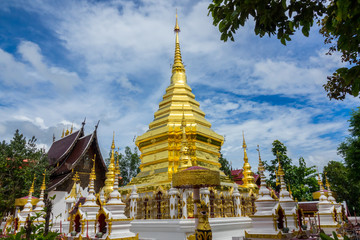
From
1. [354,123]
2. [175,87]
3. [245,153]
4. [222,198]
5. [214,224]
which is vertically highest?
[175,87]

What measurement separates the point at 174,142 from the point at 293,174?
43.8ft

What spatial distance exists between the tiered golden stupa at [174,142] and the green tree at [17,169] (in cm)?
720

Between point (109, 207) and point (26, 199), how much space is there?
6897mm

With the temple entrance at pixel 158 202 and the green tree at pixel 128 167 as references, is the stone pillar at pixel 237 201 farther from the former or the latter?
the green tree at pixel 128 167

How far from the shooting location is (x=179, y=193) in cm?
984

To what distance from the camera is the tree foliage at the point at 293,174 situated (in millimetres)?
21109

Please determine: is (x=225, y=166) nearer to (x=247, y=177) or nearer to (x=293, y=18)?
(x=247, y=177)

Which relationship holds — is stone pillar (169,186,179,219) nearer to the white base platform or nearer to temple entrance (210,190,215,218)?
the white base platform

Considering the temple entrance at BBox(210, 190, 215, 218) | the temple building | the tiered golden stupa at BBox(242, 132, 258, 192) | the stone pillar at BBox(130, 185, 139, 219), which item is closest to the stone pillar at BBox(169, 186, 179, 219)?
the temple entrance at BBox(210, 190, 215, 218)

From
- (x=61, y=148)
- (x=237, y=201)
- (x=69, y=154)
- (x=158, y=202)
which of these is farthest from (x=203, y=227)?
(x=61, y=148)

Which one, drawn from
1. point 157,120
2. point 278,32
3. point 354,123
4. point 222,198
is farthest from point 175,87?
point 278,32

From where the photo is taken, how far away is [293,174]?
70.3 ft

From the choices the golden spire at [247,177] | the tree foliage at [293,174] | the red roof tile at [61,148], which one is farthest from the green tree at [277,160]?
the red roof tile at [61,148]

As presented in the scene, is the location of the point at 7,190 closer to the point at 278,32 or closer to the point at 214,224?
the point at 214,224
